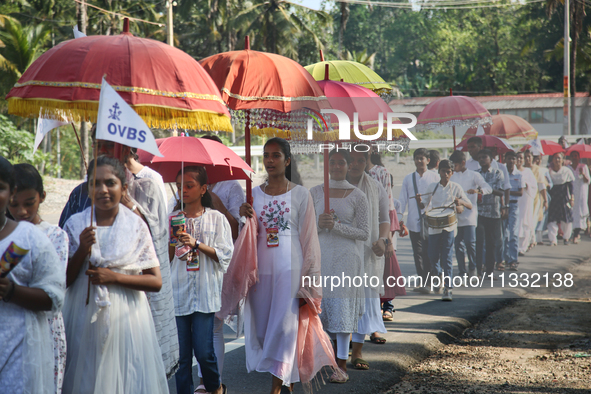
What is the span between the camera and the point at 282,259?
14.9ft

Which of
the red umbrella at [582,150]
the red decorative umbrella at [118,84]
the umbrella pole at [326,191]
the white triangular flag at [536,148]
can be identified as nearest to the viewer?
the red decorative umbrella at [118,84]

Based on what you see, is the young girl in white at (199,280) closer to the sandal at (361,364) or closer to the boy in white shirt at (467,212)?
the sandal at (361,364)

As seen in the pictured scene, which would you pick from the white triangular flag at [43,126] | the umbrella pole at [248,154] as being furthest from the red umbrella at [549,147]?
the white triangular flag at [43,126]

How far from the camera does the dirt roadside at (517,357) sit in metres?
4.91

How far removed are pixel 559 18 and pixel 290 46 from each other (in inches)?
607

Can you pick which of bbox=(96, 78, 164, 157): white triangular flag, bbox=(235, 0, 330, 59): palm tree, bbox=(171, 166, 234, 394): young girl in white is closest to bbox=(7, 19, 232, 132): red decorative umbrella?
Result: bbox=(96, 78, 164, 157): white triangular flag

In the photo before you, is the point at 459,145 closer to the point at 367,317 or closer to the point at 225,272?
the point at 367,317

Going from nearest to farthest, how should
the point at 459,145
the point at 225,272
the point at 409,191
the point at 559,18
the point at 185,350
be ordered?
the point at 185,350 < the point at 225,272 < the point at 409,191 < the point at 459,145 < the point at 559,18

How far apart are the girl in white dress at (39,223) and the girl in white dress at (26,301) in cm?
11

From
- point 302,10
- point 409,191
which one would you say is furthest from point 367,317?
point 302,10

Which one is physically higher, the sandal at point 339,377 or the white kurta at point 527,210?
the white kurta at point 527,210

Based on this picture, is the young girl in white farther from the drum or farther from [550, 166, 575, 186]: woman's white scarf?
[550, 166, 575, 186]: woman's white scarf

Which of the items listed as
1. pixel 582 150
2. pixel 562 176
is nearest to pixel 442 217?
pixel 562 176

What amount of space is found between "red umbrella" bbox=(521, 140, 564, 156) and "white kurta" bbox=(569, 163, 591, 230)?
35 centimetres
